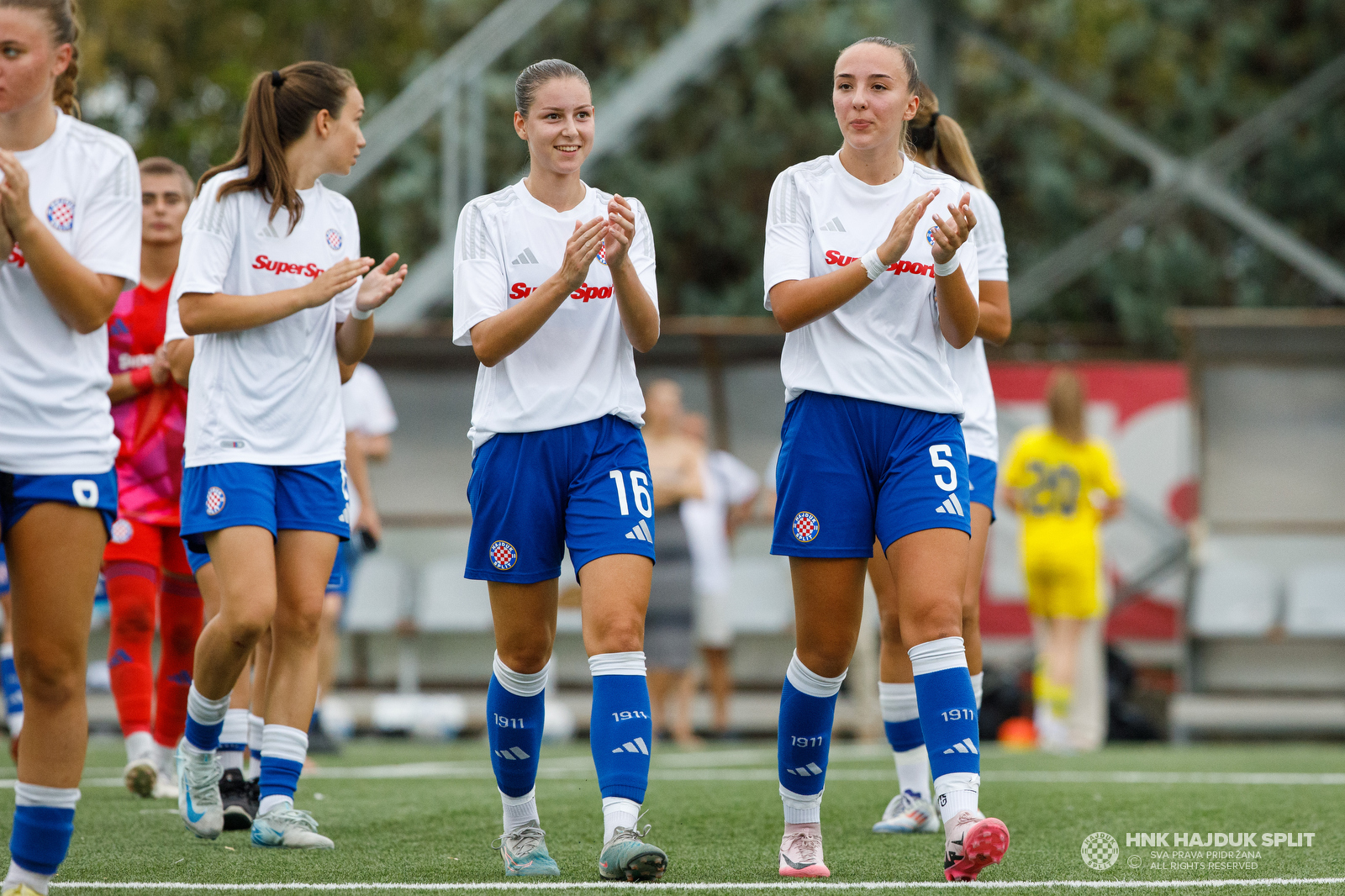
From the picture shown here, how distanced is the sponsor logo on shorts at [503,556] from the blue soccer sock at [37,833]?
4.43 feet

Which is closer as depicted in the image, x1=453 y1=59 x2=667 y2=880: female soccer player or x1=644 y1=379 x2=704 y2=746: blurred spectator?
x1=453 y1=59 x2=667 y2=880: female soccer player

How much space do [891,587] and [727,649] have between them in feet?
26.7

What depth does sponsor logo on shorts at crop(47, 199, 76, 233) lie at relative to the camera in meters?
4.13

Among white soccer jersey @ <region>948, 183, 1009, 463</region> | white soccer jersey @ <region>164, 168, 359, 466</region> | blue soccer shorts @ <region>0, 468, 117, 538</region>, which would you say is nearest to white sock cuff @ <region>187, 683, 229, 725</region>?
white soccer jersey @ <region>164, 168, 359, 466</region>

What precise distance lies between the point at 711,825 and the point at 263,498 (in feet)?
6.66

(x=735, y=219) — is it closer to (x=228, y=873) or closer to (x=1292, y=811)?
(x=1292, y=811)

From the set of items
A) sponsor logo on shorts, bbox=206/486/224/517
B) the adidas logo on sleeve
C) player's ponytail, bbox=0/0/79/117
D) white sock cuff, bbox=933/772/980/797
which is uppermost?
player's ponytail, bbox=0/0/79/117

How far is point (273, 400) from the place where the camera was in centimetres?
559

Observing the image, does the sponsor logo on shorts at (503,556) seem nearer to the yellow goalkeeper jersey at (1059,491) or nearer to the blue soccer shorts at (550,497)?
the blue soccer shorts at (550,497)

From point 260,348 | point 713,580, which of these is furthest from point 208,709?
point 713,580

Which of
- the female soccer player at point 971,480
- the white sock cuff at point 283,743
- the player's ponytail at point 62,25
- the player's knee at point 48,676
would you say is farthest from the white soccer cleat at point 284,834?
the player's ponytail at point 62,25

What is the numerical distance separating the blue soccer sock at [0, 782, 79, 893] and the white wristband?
240 centimetres

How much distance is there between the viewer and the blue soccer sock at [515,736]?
511 centimetres

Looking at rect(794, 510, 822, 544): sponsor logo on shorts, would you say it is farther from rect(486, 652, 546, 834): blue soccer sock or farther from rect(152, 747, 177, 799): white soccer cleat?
rect(152, 747, 177, 799): white soccer cleat
